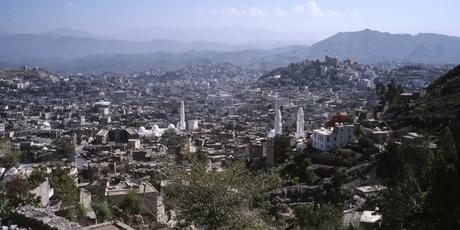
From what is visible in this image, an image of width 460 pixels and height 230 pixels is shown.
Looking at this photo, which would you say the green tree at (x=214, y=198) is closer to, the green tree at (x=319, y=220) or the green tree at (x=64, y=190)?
the green tree at (x=319, y=220)

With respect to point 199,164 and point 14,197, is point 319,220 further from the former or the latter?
point 14,197

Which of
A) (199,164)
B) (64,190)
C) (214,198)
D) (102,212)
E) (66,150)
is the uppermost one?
(199,164)

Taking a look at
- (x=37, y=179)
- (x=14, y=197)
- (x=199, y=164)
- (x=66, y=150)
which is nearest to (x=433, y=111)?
(x=37, y=179)

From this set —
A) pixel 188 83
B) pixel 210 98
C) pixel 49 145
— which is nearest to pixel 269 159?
pixel 49 145

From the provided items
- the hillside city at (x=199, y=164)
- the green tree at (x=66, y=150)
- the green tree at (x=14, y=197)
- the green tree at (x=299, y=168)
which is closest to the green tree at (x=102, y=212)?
the hillside city at (x=199, y=164)

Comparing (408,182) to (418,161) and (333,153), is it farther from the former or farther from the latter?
(333,153)

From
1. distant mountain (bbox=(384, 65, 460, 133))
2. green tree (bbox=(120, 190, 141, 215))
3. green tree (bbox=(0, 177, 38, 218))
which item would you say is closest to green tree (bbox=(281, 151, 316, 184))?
distant mountain (bbox=(384, 65, 460, 133))

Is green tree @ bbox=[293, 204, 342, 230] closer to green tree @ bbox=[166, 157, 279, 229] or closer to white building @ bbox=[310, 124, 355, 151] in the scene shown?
green tree @ bbox=[166, 157, 279, 229]

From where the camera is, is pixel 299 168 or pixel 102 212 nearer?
pixel 102 212
